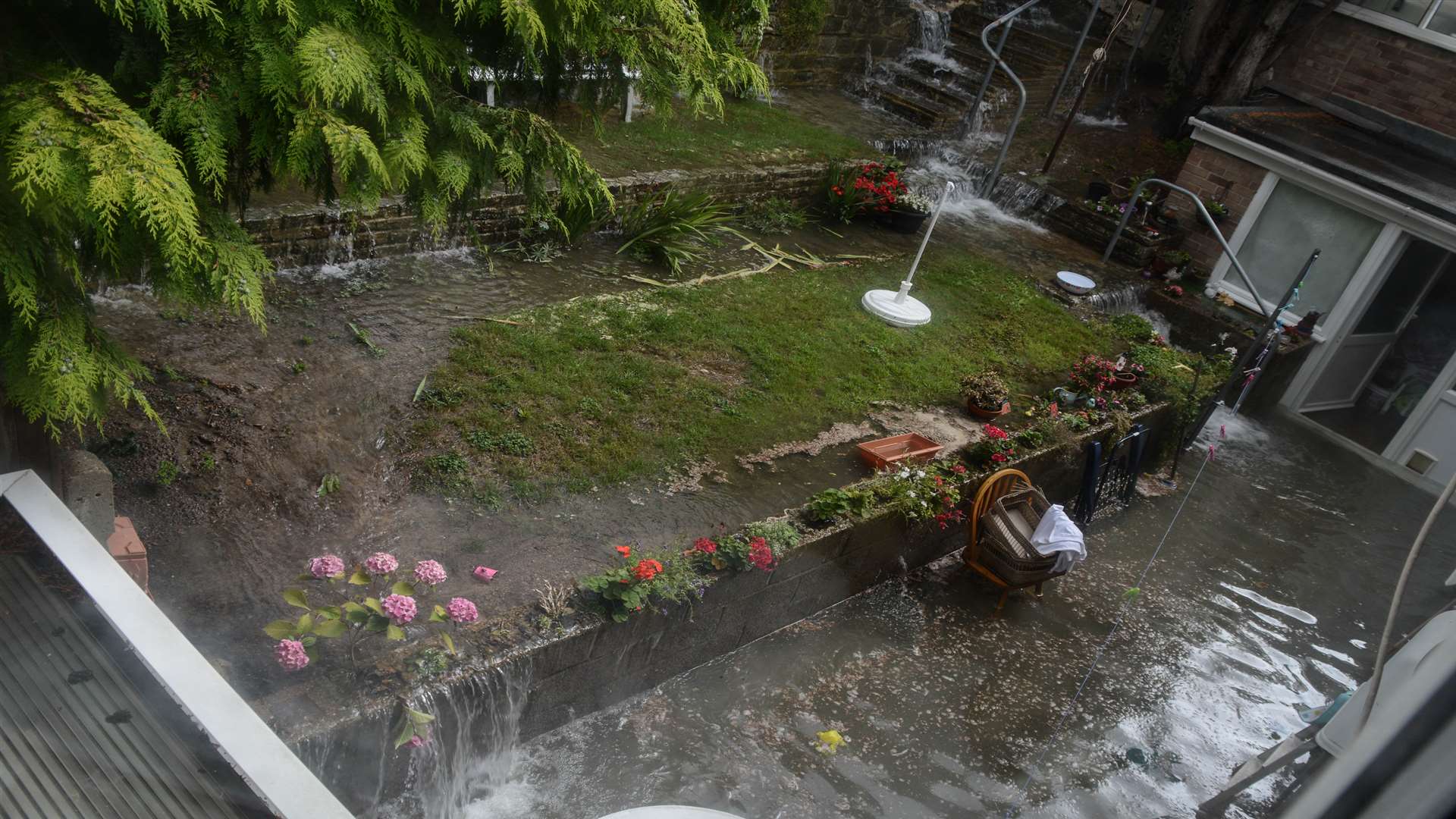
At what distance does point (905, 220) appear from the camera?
456 inches

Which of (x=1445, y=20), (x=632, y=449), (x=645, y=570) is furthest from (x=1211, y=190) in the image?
(x=645, y=570)

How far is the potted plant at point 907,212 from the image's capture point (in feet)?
37.7

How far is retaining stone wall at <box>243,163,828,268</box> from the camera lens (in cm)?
727

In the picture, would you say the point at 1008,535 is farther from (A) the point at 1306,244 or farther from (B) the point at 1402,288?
(B) the point at 1402,288

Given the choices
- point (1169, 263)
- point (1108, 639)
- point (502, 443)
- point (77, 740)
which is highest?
point (1169, 263)

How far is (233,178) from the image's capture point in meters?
3.88

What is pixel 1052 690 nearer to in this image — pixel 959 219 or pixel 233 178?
pixel 233 178

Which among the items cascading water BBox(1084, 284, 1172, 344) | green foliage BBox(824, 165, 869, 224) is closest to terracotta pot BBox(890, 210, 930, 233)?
green foliage BBox(824, 165, 869, 224)

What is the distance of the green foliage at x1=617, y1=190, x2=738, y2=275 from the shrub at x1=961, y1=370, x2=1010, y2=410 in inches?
116

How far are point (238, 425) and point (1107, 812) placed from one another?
5.55 meters

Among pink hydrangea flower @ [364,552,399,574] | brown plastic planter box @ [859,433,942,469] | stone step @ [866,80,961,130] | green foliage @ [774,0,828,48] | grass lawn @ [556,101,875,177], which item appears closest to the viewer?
pink hydrangea flower @ [364,552,399,574]

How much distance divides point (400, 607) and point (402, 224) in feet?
15.5

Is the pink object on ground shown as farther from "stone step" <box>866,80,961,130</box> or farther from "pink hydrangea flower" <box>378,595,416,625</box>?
"stone step" <box>866,80,961,130</box>

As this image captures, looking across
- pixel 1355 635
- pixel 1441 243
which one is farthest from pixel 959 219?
pixel 1355 635
